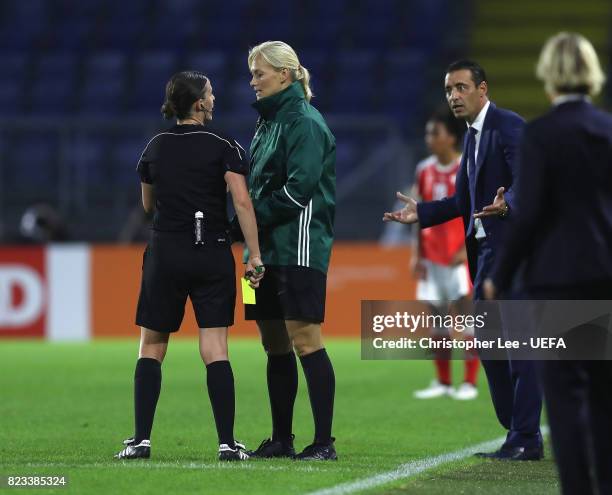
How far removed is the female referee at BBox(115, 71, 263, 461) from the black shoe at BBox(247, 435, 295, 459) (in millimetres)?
281

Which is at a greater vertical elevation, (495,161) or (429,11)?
(429,11)

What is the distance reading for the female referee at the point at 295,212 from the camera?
6906mm

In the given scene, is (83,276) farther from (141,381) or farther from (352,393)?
(141,381)

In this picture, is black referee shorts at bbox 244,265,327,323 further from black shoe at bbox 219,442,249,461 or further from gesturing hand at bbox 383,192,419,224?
black shoe at bbox 219,442,249,461

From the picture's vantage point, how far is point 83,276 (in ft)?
57.2

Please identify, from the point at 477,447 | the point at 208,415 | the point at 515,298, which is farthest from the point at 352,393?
the point at 515,298

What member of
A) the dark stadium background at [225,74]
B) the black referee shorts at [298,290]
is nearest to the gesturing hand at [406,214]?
the black referee shorts at [298,290]

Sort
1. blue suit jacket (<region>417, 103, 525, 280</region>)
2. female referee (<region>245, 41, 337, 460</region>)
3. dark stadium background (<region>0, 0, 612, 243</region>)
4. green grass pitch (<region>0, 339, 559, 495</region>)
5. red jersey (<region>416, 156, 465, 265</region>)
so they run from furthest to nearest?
dark stadium background (<region>0, 0, 612, 243</region>) < red jersey (<region>416, 156, 465, 265</region>) < blue suit jacket (<region>417, 103, 525, 280</region>) < female referee (<region>245, 41, 337, 460</region>) < green grass pitch (<region>0, 339, 559, 495</region>)

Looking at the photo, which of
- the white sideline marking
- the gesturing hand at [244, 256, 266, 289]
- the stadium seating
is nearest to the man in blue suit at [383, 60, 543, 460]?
the white sideline marking

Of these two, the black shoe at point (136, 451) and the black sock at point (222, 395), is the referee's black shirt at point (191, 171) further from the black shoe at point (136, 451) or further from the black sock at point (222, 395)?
the black shoe at point (136, 451)

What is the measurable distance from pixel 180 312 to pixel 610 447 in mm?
2727

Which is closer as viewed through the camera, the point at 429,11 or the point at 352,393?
the point at 352,393

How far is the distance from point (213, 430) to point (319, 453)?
1674 millimetres

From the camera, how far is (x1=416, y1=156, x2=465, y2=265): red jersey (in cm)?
1137
